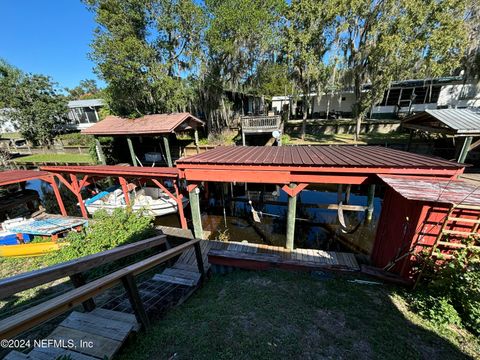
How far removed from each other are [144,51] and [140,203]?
12.9 m

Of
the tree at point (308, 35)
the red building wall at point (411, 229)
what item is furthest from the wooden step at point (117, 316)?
the tree at point (308, 35)

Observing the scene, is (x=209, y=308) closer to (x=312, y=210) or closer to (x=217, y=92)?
(x=312, y=210)

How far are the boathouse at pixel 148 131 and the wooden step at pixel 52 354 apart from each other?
13590mm

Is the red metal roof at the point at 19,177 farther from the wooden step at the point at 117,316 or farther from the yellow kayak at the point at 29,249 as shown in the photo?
the wooden step at the point at 117,316

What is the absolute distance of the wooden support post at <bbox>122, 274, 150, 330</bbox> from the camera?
2.63 metres

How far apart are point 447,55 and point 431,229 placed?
17882 mm

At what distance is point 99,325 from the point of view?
103 inches

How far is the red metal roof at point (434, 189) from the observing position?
3885 millimetres

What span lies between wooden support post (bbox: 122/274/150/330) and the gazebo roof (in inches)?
582

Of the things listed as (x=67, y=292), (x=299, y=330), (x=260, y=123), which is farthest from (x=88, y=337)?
(x=260, y=123)

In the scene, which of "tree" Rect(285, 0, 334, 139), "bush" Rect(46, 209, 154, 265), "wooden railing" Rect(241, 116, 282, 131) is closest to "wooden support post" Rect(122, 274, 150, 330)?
"bush" Rect(46, 209, 154, 265)

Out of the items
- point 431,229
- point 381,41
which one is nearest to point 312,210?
point 431,229

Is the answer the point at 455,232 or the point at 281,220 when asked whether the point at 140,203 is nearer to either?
the point at 281,220

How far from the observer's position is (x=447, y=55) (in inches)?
573
